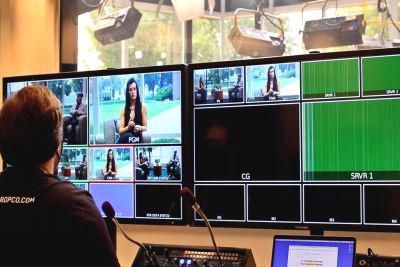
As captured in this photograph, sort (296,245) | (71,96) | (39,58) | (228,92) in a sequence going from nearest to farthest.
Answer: (296,245), (228,92), (71,96), (39,58)

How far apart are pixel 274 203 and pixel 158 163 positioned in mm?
486

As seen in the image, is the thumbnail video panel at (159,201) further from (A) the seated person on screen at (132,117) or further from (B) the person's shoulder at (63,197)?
(B) the person's shoulder at (63,197)

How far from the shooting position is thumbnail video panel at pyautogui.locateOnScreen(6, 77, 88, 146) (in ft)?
7.89

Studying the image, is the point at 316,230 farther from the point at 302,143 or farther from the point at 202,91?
the point at 202,91

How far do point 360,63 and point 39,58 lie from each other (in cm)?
167

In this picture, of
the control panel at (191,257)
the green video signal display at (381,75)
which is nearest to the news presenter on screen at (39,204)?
the control panel at (191,257)

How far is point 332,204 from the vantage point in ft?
6.64

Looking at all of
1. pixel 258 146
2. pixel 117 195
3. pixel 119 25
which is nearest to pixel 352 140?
pixel 258 146

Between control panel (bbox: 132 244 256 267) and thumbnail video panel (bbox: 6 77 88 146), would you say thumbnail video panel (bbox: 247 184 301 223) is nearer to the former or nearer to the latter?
control panel (bbox: 132 244 256 267)

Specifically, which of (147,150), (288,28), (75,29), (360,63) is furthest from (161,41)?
(360,63)

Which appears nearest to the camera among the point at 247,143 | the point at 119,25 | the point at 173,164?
the point at 247,143

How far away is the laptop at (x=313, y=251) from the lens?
1883 mm

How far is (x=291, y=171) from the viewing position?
6.81ft

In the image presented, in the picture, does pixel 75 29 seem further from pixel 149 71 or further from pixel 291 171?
pixel 291 171
